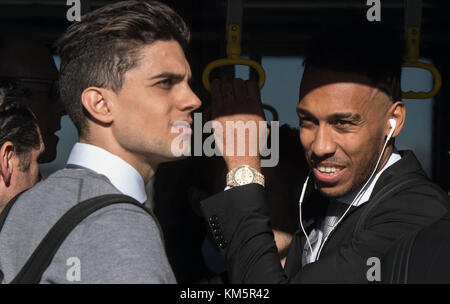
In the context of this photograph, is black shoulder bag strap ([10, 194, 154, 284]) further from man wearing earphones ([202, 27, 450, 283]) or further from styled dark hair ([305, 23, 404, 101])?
styled dark hair ([305, 23, 404, 101])

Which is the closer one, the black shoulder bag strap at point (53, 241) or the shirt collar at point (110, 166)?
the black shoulder bag strap at point (53, 241)

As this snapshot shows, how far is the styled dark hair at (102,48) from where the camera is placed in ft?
5.20

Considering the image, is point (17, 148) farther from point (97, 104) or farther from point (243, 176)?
point (243, 176)

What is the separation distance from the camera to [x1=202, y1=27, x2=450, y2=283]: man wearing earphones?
5.11 feet

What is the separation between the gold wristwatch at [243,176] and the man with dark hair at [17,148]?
0.75 meters

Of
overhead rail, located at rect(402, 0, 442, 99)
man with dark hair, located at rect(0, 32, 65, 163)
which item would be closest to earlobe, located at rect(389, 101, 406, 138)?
overhead rail, located at rect(402, 0, 442, 99)

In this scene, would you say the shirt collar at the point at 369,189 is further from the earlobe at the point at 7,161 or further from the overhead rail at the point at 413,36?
the earlobe at the point at 7,161

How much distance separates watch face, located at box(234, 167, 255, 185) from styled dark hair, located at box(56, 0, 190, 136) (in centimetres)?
43

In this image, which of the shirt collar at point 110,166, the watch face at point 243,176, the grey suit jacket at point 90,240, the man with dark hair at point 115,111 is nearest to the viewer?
the grey suit jacket at point 90,240

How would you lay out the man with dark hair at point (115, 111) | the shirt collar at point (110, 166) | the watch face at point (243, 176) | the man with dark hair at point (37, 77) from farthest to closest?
the man with dark hair at point (37, 77) < the watch face at point (243, 176) < the shirt collar at point (110, 166) < the man with dark hair at point (115, 111)

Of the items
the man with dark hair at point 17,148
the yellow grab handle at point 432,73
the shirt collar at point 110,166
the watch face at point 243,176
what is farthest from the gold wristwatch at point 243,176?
the man with dark hair at point 17,148

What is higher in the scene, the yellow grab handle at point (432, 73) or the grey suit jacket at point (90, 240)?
the yellow grab handle at point (432, 73)

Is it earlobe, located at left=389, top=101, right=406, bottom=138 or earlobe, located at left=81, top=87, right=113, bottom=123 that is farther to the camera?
earlobe, located at left=389, top=101, right=406, bottom=138
